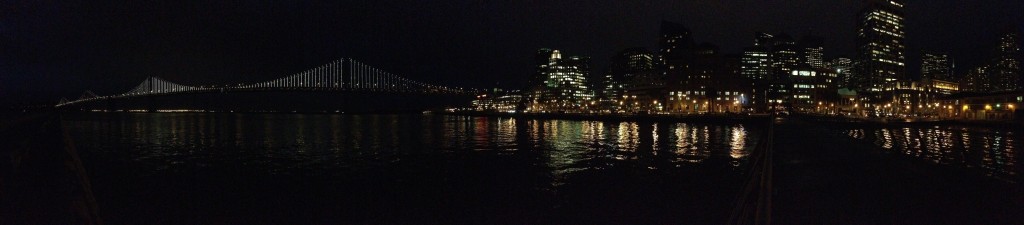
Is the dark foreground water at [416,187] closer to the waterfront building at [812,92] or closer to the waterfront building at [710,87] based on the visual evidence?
the waterfront building at [710,87]

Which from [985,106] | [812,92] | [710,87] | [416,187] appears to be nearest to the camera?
[416,187]

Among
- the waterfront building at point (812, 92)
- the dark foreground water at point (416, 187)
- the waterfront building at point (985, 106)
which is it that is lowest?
the dark foreground water at point (416, 187)

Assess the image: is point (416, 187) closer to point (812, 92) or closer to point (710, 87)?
point (710, 87)

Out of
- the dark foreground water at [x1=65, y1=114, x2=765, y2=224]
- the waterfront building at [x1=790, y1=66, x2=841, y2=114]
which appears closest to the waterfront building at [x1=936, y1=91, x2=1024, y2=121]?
the waterfront building at [x1=790, y1=66, x2=841, y2=114]

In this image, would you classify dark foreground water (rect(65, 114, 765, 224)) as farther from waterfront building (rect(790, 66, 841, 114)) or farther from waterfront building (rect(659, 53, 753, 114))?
waterfront building (rect(790, 66, 841, 114))

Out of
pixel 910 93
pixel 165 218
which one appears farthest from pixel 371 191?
pixel 910 93

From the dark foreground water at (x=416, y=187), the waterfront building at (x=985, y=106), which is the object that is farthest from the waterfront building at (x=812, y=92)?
the dark foreground water at (x=416, y=187)

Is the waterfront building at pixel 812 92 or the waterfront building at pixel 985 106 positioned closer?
the waterfront building at pixel 985 106

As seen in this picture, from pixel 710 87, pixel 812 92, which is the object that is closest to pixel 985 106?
pixel 710 87

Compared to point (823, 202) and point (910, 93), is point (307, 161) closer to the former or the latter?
point (823, 202)

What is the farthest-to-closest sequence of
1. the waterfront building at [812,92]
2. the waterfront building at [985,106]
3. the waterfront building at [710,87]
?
1. the waterfront building at [812,92]
2. the waterfront building at [710,87]
3. the waterfront building at [985,106]

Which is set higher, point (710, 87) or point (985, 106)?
point (710, 87)

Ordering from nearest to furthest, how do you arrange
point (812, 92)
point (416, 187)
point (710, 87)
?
point (416, 187) < point (710, 87) < point (812, 92)

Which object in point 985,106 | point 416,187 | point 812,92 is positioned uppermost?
point 812,92
